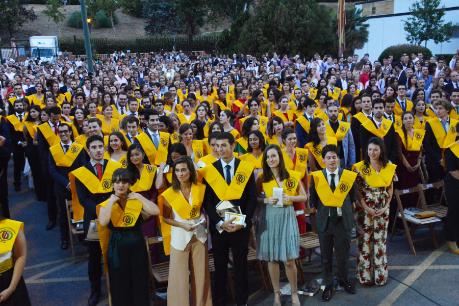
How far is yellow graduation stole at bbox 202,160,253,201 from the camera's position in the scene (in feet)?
16.2

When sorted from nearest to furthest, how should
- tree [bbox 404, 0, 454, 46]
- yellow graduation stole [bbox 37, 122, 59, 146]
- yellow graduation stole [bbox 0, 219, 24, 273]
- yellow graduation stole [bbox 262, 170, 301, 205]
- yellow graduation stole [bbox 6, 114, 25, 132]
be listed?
yellow graduation stole [bbox 0, 219, 24, 273] < yellow graduation stole [bbox 262, 170, 301, 205] < yellow graduation stole [bbox 37, 122, 59, 146] < yellow graduation stole [bbox 6, 114, 25, 132] < tree [bbox 404, 0, 454, 46]

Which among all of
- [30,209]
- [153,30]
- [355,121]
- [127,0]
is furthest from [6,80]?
[127,0]

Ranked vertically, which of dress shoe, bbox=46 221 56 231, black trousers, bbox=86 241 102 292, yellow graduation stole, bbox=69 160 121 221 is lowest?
dress shoe, bbox=46 221 56 231

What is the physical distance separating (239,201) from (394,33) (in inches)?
1458

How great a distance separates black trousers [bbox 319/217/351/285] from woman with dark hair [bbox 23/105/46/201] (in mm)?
5873

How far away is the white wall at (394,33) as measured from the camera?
1318 inches

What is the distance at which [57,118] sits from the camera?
26.9ft

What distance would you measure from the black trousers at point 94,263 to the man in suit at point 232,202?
4.45 ft

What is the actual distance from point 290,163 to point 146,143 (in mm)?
2220

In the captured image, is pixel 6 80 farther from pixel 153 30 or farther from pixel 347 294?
pixel 153 30

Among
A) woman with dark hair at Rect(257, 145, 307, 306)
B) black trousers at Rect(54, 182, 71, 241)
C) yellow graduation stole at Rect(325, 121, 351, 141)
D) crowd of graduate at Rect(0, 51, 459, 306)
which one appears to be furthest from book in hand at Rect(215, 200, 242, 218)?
yellow graduation stole at Rect(325, 121, 351, 141)

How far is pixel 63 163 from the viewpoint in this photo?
6.86 metres

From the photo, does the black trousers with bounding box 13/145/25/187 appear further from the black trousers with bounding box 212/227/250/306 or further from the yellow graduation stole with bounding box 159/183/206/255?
the black trousers with bounding box 212/227/250/306

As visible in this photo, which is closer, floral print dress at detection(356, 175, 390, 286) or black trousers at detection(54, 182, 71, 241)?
floral print dress at detection(356, 175, 390, 286)
